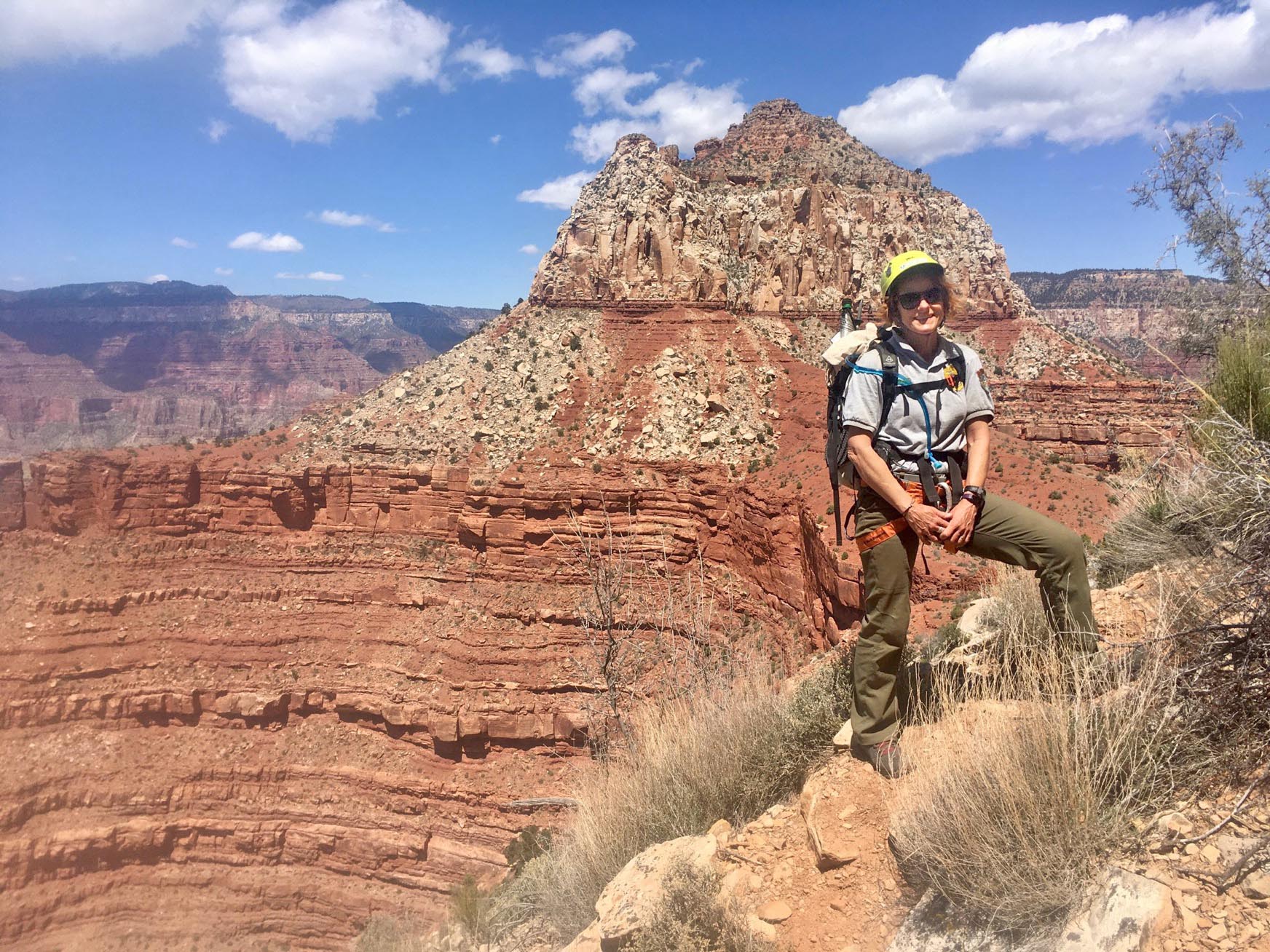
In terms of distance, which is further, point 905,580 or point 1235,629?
point 905,580

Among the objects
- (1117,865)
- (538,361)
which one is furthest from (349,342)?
(1117,865)

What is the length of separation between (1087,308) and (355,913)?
303 ft

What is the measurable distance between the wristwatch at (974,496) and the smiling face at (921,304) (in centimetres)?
97

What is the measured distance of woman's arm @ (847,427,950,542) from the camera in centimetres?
405

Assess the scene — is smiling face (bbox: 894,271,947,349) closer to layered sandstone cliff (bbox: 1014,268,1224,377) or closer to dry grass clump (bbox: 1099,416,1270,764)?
dry grass clump (bbox: 1099,416,1270,764)

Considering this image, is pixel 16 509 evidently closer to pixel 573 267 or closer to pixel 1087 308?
pixel 573 267

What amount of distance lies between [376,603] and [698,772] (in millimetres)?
22097

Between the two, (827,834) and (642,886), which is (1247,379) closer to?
(827,834)

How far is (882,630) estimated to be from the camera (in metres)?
4.23

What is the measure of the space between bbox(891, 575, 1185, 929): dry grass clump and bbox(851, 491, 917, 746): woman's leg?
607 millimetres

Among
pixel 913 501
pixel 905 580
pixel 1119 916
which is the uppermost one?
pixel 913 501

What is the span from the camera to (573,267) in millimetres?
45500

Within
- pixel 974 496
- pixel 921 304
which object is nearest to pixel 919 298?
pixel 921 304

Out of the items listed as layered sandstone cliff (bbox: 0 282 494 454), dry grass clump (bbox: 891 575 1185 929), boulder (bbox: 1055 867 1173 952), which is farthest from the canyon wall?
layered sandstone cliff (bbox: 0 282 494 454)
